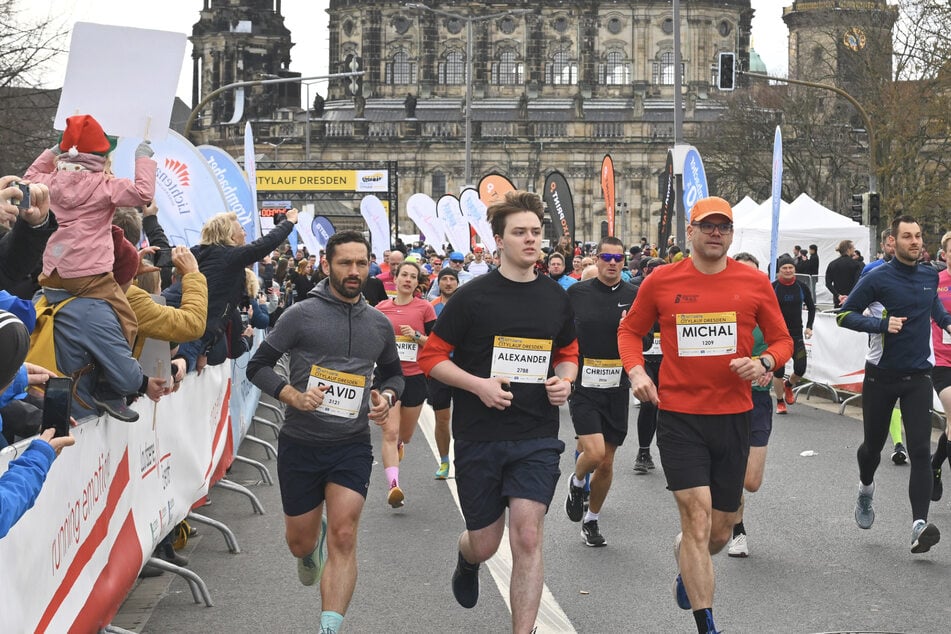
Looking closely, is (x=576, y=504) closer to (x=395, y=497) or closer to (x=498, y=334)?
(x=395, y=497)

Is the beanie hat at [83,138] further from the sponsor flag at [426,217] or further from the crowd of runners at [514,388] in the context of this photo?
the sponsor flag at [426,217]

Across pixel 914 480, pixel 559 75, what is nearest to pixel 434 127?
pixel 559 75

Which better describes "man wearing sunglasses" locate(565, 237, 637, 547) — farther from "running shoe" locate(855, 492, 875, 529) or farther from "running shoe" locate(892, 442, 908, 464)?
"running shoe" locate(892, 442, 908, 464)

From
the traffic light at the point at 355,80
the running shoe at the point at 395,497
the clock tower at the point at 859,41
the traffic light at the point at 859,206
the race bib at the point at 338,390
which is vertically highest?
the traffic light at the point at 355,80

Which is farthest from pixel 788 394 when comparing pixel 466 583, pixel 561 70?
pixel 561 70

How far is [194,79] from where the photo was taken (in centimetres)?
11662

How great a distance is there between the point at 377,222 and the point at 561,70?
8078 cm

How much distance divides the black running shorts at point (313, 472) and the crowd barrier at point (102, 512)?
0.82 meters

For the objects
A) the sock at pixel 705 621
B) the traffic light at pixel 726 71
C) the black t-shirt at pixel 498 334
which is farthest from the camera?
the traffic light at pixel 726 71

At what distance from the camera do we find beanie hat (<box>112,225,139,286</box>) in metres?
7.93

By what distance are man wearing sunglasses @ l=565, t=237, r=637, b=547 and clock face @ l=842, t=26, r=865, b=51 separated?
47.1 meters

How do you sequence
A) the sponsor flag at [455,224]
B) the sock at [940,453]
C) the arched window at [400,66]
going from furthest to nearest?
the arched window at [400,66]
the sponsor flag at [455,224]
the sock at [940,453]

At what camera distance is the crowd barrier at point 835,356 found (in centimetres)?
1966

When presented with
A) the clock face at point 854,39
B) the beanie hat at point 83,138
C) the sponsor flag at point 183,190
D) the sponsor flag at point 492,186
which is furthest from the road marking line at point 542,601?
the clock face at point 854,39
